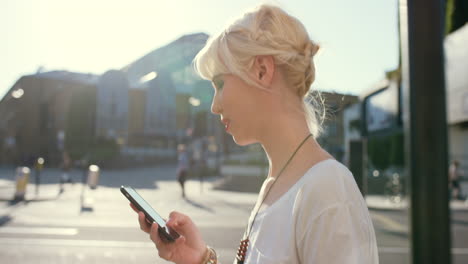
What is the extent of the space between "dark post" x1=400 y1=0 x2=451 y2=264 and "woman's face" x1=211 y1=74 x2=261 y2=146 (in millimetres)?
411

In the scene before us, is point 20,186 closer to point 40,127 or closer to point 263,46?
point 263,46

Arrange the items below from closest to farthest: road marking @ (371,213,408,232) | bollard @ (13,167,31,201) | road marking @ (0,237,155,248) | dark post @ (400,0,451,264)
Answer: dark post @ (400,0,451,264) < road marking @ (0,237,155,248) < road marking @ (371,213,408,232) < bollard @ (13,167,31,201)

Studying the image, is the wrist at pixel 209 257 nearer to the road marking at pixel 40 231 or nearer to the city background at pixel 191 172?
the city background at pixel 191 172

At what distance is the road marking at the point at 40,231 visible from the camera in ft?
23.0

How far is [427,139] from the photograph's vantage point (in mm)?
669

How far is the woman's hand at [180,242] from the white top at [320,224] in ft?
0.69

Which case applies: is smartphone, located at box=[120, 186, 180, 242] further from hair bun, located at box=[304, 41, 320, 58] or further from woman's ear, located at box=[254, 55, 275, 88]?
hair bun, located at box=[304, 41, 320, 58]

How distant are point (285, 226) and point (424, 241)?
0.29m

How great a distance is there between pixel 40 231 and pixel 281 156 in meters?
7.16

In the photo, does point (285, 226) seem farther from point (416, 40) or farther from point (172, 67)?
point (172, 67)

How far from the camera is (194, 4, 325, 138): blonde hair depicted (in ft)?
3.19

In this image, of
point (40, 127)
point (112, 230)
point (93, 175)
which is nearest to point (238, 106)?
point (112, 230)

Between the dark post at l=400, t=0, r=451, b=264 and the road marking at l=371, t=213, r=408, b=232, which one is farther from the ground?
the dark post at l=400, t=0, r=451, b=264

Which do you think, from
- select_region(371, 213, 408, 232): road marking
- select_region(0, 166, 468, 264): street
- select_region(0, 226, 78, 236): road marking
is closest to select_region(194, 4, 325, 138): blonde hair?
select_region(0, 166, 468, 264): street
